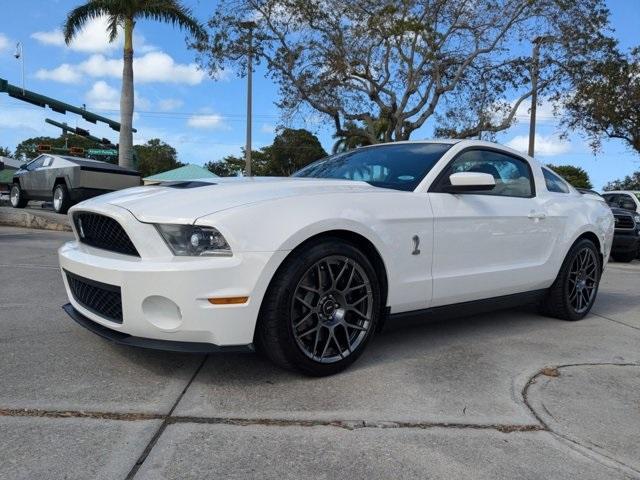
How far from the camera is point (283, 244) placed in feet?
9.11

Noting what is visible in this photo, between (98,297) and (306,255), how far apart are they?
1.17 m

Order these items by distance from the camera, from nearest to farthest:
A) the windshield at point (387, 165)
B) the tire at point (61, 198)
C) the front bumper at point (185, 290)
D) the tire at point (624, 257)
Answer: the front bumper at point (185, 290) < the windshield at point (387, 165) < the tire at point (624, 257) < the tire at point (61, 198)

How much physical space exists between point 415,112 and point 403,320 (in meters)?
18.5

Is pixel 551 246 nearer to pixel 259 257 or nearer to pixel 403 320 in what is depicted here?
pixel 403 320

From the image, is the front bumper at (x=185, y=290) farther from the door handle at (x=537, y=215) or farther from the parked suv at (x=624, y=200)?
the parked suv at (x=624, y=200)

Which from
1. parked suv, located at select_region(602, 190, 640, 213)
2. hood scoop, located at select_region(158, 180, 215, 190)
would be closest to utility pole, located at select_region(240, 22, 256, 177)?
parked suv, located at select_region(602, 190, 640, 213)

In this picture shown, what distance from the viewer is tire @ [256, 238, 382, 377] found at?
2.82 meters

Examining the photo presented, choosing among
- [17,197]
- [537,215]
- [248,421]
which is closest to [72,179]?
[17,197]

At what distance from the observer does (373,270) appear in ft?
10.5

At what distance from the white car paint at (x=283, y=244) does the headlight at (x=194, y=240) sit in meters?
0.03

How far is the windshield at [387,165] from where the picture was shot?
12.2 feet

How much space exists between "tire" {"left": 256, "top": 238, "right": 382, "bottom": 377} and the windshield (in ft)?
2.67

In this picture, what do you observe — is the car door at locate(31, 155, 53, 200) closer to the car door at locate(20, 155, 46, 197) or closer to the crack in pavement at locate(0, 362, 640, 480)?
the car door at locate(20, 155, 46, 197)

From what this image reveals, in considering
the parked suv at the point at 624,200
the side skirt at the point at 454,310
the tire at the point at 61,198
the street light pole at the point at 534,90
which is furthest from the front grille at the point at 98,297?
the street light pole at the point at 534,90
